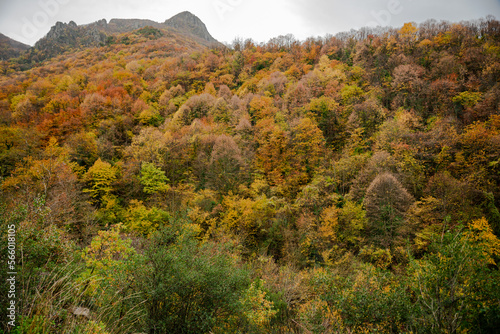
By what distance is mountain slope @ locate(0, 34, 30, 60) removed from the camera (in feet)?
327

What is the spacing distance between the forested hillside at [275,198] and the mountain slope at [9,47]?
75.5 m

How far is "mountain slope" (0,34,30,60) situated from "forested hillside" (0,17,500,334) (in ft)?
248

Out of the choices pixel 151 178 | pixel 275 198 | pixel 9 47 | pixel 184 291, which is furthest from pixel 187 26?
pixel 184 291

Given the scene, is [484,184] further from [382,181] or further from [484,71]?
[484,71]

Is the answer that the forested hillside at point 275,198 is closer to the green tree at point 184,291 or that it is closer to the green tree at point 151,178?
the green tree at point 184,291

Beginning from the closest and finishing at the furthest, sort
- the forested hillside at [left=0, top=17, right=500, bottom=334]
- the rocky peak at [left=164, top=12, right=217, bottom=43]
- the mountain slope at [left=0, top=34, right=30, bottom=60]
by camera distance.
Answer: the forested hillside at [left=0, top=17, right=500, bottom=334] < the mountain slope at [left=0, top=34, right=30, bottom=60] < the rocky peak at [left=164, top=12, right=217, bottom=43]

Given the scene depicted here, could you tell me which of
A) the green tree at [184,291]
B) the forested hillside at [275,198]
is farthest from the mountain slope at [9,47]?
the green tree at [184,291]

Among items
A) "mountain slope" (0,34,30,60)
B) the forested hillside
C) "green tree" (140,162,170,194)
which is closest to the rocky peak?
"mountain slope" (0,34,30,60)

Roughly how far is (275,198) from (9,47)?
16608 centimetres

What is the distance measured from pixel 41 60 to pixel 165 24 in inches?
4872

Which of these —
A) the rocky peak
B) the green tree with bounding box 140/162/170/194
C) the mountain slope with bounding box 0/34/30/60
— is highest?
the rocky peak

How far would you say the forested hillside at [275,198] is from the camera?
7.11 meters

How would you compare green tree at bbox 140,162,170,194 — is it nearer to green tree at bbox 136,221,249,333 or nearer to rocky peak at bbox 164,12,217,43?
green tree at bbox 136,221,249,333

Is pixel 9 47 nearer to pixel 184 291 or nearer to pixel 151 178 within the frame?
pixel 151 178
